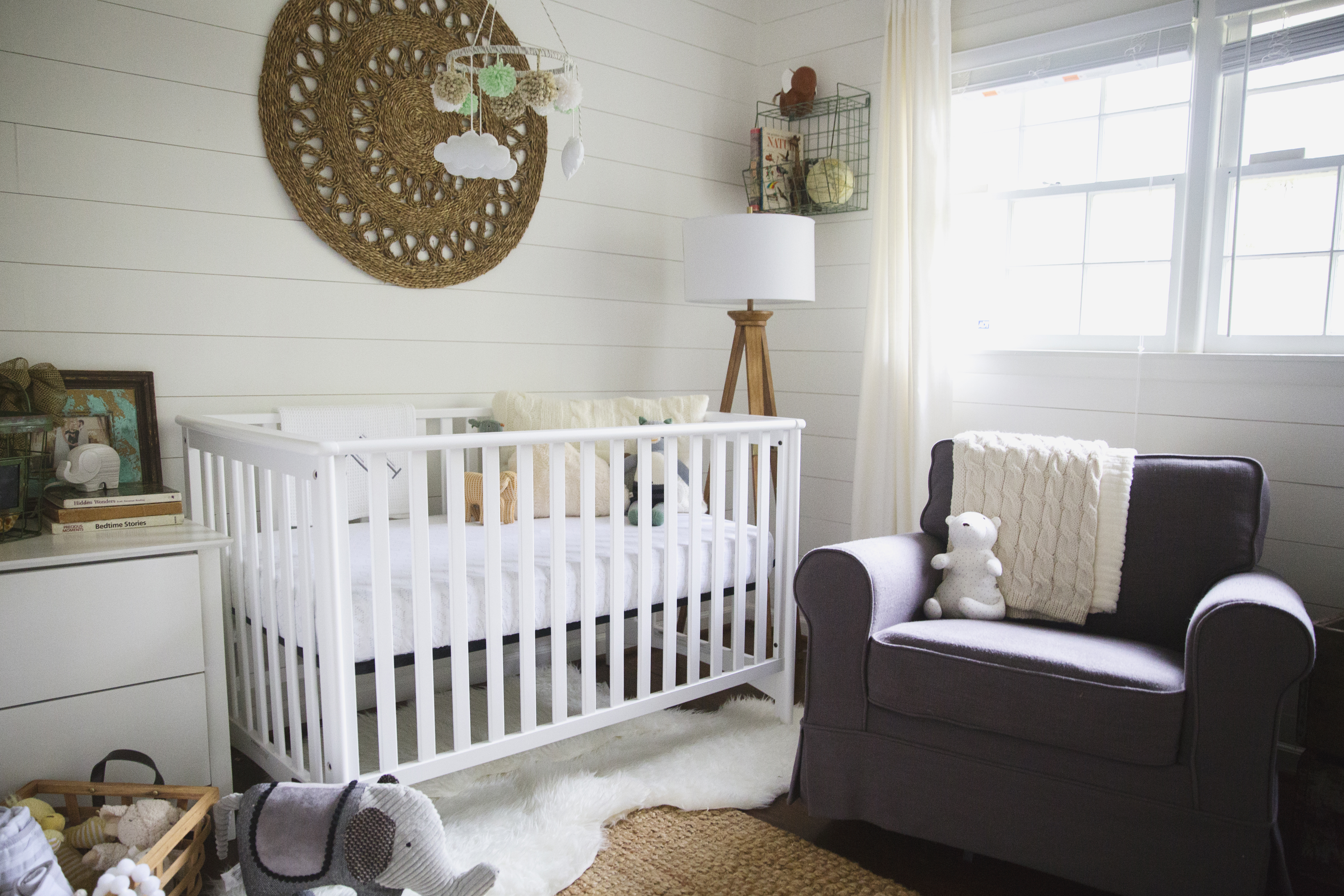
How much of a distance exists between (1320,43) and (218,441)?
2698 millimetres

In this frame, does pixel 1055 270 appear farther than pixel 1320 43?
Yes

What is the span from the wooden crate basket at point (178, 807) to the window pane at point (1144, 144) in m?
2.64

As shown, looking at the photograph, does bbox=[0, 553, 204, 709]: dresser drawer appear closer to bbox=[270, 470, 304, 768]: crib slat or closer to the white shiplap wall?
bbox=[270, 470, 304, 768]: crib slat

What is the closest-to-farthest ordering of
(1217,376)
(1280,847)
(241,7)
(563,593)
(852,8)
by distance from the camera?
(1280,847) → (563,593) → (241,7) → (1217,376) → (852,8)

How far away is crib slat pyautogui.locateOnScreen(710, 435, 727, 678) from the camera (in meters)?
2.19

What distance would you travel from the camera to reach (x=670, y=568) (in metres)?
2.11

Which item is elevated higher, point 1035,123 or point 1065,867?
point 1035,123

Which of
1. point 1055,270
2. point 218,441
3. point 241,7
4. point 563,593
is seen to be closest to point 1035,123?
point 1055,270

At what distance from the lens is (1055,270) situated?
8.84ft

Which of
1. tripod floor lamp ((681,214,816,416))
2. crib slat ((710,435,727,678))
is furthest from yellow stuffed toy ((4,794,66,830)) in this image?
tripod floor lamp ((681,214,816,416))

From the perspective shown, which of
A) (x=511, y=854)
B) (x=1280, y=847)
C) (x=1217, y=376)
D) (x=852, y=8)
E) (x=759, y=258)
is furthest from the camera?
(x=852, y=8)

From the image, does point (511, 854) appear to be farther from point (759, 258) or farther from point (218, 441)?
point (759, 258)

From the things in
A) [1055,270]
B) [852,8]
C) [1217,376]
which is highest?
[852,8]

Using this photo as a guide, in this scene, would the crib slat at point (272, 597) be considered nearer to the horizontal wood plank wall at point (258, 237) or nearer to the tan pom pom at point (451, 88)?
the horizontal wood plank wall at point (258, 237)
